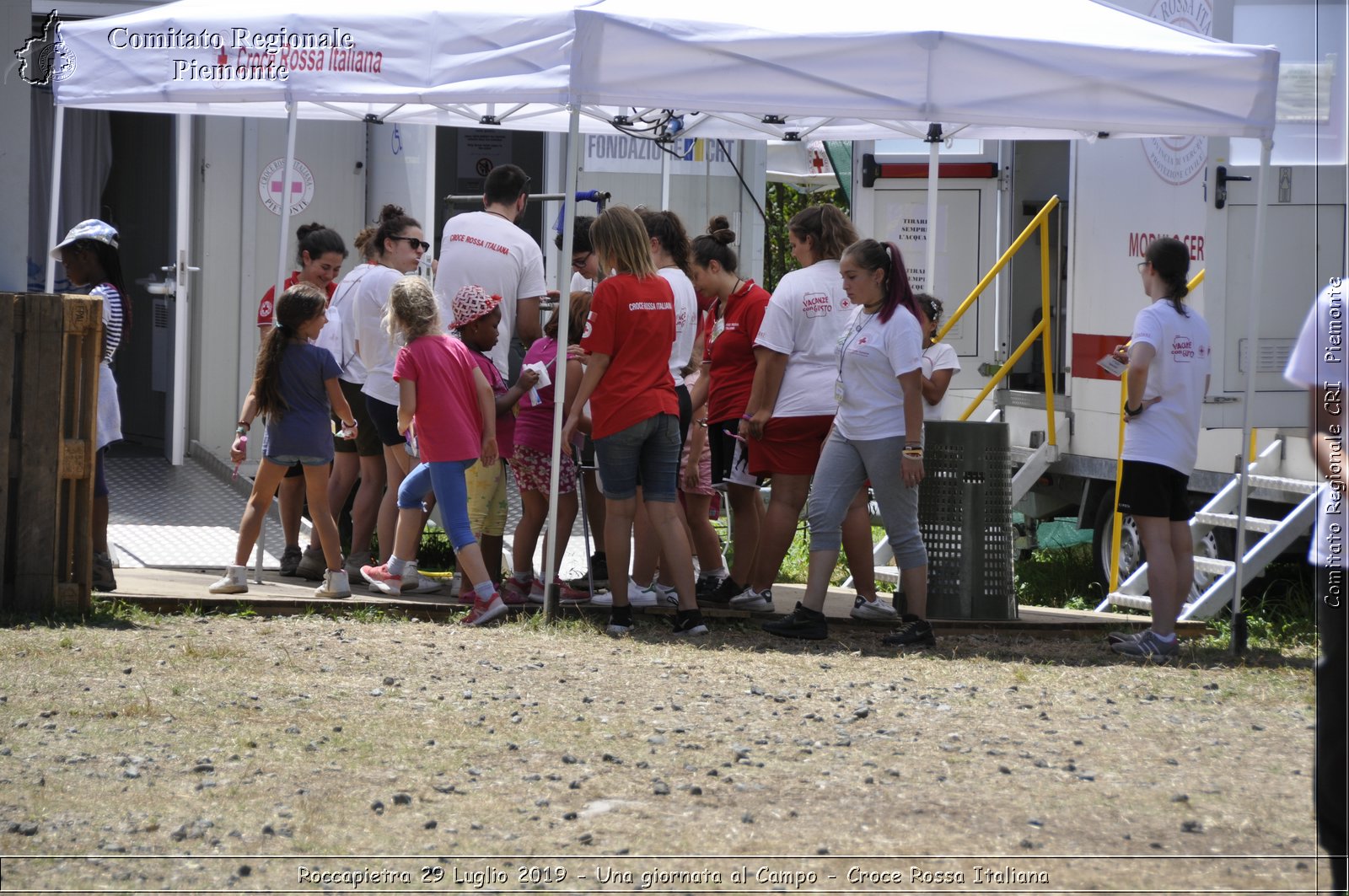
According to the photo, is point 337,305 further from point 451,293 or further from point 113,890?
point 113,890

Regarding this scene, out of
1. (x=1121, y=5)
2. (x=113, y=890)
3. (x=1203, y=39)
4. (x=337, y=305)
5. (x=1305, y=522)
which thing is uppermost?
(x=1121, y=5)

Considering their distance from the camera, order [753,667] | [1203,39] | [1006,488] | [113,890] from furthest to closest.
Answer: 1. [1006,488]
2. [1203,39]
3. [753,667]
4. [113,890]

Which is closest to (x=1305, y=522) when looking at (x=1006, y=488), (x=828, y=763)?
(x=1006, y=488)

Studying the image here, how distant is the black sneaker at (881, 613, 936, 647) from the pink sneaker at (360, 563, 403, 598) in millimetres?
2329

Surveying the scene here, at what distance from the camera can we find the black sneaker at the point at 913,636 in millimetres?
6699

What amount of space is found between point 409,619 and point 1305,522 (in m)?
4.39

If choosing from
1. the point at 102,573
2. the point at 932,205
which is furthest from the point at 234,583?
the point at 932,205

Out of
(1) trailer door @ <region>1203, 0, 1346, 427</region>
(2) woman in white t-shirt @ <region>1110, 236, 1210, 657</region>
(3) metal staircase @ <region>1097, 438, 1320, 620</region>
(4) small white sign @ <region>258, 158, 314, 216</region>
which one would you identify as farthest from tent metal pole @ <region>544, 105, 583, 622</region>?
(4) small white sign @ <region>258, 158, 314, 216</region>

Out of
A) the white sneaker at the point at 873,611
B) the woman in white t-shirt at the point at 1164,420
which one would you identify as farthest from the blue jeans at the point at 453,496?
the woman in white t-shirt at the point at 1164,420

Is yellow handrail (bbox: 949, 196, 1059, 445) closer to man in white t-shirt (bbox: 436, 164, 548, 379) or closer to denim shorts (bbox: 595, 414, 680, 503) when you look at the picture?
man in white t-shirt (bbox: 436, 164, 548, 379)

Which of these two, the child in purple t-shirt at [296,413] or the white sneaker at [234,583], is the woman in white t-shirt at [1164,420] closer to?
the child in purple t-shirt at [296,413]

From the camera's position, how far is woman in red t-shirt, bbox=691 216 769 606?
7.36m

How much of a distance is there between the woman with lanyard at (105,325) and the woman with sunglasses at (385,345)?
3.65 ft

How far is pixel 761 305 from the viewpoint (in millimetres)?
7340
